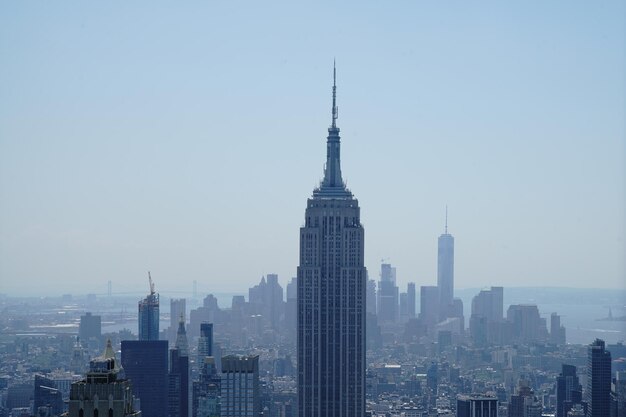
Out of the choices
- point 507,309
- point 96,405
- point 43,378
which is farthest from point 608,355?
point 96,405

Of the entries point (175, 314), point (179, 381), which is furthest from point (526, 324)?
point (179, 381)

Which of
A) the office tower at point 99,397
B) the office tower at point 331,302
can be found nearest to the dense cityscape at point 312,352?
the office tower at point 331,302

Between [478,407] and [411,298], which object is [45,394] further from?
[411,298]

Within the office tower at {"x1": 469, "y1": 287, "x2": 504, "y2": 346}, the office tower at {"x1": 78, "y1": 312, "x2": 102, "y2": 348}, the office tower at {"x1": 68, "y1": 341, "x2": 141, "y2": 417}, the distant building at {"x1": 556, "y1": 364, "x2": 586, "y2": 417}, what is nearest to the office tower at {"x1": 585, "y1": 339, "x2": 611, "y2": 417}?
the distant building at {"x1": 556, "y1": 364, "x2": 586, "y2": 417}

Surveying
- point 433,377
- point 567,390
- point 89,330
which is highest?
point 89,330

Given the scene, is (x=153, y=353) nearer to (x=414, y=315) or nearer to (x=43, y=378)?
(x=43, y=378)

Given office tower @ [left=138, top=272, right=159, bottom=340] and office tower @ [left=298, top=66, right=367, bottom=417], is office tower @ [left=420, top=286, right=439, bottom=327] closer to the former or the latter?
office tower @ [left=138, top=272, right=159, bottom=340]

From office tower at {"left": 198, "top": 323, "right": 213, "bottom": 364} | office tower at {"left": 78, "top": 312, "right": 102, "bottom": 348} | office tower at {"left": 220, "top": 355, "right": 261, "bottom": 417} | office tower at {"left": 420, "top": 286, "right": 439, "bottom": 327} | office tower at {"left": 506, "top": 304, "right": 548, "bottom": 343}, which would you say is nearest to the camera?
office tower at {"left": 220, "top": 355, "right": 261, "bottom": 417}
